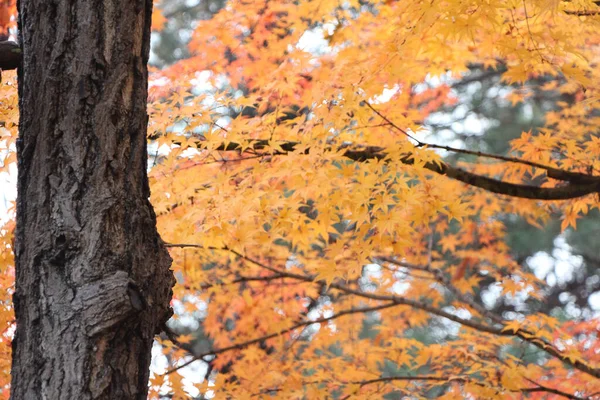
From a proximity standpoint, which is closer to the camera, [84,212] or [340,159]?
[84,212]

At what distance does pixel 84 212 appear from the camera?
210 cm

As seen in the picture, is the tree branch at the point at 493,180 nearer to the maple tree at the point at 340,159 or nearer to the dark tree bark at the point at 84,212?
the maple tree at the point at 340,159

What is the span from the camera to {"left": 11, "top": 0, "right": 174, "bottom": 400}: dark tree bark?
6.57 ft

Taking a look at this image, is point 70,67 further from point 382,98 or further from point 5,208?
point 382,98

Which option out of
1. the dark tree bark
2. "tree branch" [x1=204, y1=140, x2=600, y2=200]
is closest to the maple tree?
"tree branch" [x1=204, y1=140, x2=600, y2=200]

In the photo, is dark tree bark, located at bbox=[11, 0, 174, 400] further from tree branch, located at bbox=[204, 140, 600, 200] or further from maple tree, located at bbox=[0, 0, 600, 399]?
tree branch, located at bbox=[204, 140, 600, 200]

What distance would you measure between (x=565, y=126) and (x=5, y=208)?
3.87 meters

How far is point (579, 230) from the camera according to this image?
9430mm

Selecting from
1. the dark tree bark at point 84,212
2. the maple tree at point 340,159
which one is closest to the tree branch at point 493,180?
the maple tree at point 340,159

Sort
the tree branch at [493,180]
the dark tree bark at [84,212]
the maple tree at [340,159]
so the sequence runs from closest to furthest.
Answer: the dark tree bark at [84,212] → the maple tree at [340,159] → the tree branch at [493,180]

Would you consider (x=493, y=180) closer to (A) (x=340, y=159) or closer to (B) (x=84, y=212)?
(A) (x=340, y=159)

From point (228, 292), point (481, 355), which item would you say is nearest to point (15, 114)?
point (228, 292)

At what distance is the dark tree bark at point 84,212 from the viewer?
6.57 ft

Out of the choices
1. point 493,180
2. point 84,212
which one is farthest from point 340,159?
point 84,212
